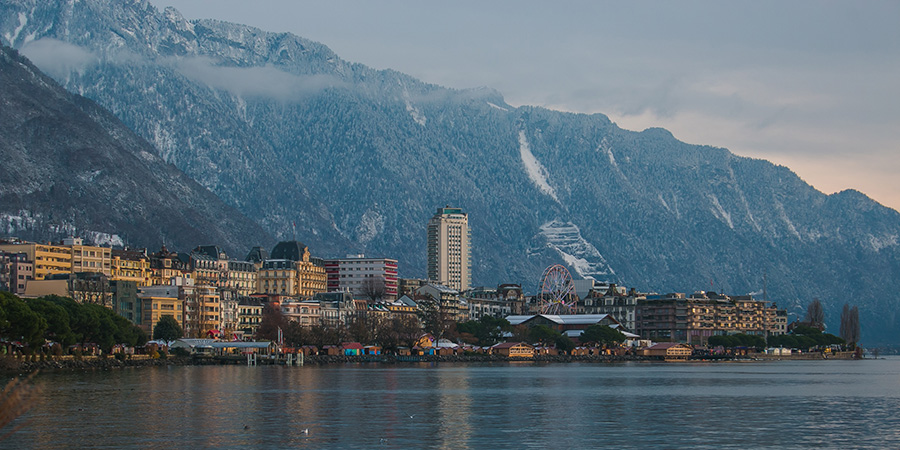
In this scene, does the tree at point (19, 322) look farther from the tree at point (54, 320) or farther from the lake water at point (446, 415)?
the tree at point (54, 320)

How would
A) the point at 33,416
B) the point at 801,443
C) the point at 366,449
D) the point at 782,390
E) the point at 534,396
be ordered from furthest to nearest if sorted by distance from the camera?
the point at 782,390 < the point at 534,396 < the point at 33,416 < the point at 801,443 < the point at 366,449

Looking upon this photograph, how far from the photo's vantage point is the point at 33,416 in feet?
298

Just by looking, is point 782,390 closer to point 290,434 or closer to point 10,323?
point 290,434

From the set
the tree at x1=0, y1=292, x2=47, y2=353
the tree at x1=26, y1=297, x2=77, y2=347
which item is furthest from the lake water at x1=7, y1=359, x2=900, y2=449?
the tree at x1=26, y1=297, x2=77, y2=347

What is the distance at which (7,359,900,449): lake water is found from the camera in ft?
250

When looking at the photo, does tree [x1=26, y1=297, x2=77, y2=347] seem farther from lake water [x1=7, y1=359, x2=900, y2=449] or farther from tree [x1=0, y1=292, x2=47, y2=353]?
lake water [x1=7, y1=359, x2=900, y2=449]

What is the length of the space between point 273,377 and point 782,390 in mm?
64682

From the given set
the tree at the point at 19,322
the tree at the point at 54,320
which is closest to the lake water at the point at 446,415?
the tree at the point at 19,322

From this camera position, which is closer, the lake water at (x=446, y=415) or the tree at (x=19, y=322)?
the lake water at (x=446, y=415)

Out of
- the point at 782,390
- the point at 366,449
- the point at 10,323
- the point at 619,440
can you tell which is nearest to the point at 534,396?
the point at 782,390

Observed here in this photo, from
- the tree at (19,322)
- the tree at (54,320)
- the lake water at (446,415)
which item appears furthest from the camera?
the tree at (54,320)

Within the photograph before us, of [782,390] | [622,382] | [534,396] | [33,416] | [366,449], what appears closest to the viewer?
[366,449]

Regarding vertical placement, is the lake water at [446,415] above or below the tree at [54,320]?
below

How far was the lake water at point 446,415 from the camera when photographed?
7612cm
